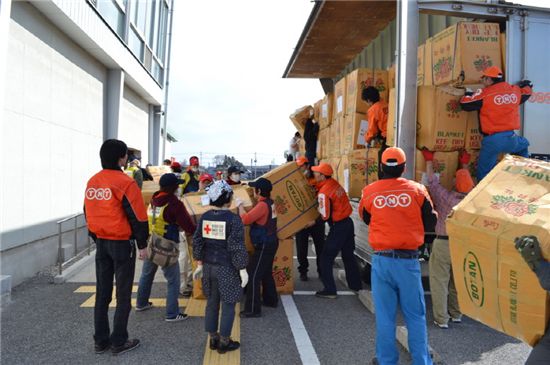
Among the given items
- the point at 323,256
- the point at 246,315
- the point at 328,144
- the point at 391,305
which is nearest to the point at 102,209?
the point at 246,315

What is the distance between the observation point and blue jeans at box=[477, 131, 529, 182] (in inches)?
170

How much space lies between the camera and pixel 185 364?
3.59m

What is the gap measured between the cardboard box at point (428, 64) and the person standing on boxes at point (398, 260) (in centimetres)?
222

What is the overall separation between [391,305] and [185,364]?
73.5 inches

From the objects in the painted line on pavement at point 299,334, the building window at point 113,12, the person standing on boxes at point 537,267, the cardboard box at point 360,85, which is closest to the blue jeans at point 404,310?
the painted line on pavement at point 299,334

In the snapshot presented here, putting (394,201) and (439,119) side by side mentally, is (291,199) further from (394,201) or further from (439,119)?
(394,201)

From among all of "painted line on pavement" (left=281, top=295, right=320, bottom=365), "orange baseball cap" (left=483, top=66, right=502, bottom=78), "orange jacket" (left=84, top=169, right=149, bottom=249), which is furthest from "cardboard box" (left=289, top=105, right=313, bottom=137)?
"orange jacket" (left=84, top=169, right=149, bottom=249)

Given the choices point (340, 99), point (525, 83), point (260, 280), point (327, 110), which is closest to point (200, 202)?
point (260, 280)

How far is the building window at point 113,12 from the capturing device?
29.1ft

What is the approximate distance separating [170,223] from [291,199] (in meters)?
1.92

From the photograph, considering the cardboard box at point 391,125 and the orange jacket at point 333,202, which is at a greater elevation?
the cardboard box at point 391,125

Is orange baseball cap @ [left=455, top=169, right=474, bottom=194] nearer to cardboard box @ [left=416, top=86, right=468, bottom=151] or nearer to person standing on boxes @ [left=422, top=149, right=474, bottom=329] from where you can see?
person standing on boxes @ [left=422, top=149, right=474, bottom=329]

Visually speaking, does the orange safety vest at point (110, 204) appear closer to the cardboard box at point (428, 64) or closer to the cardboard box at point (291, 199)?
the cardboard box at point (291, 199)

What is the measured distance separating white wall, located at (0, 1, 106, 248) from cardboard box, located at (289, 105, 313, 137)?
14.4 ft
